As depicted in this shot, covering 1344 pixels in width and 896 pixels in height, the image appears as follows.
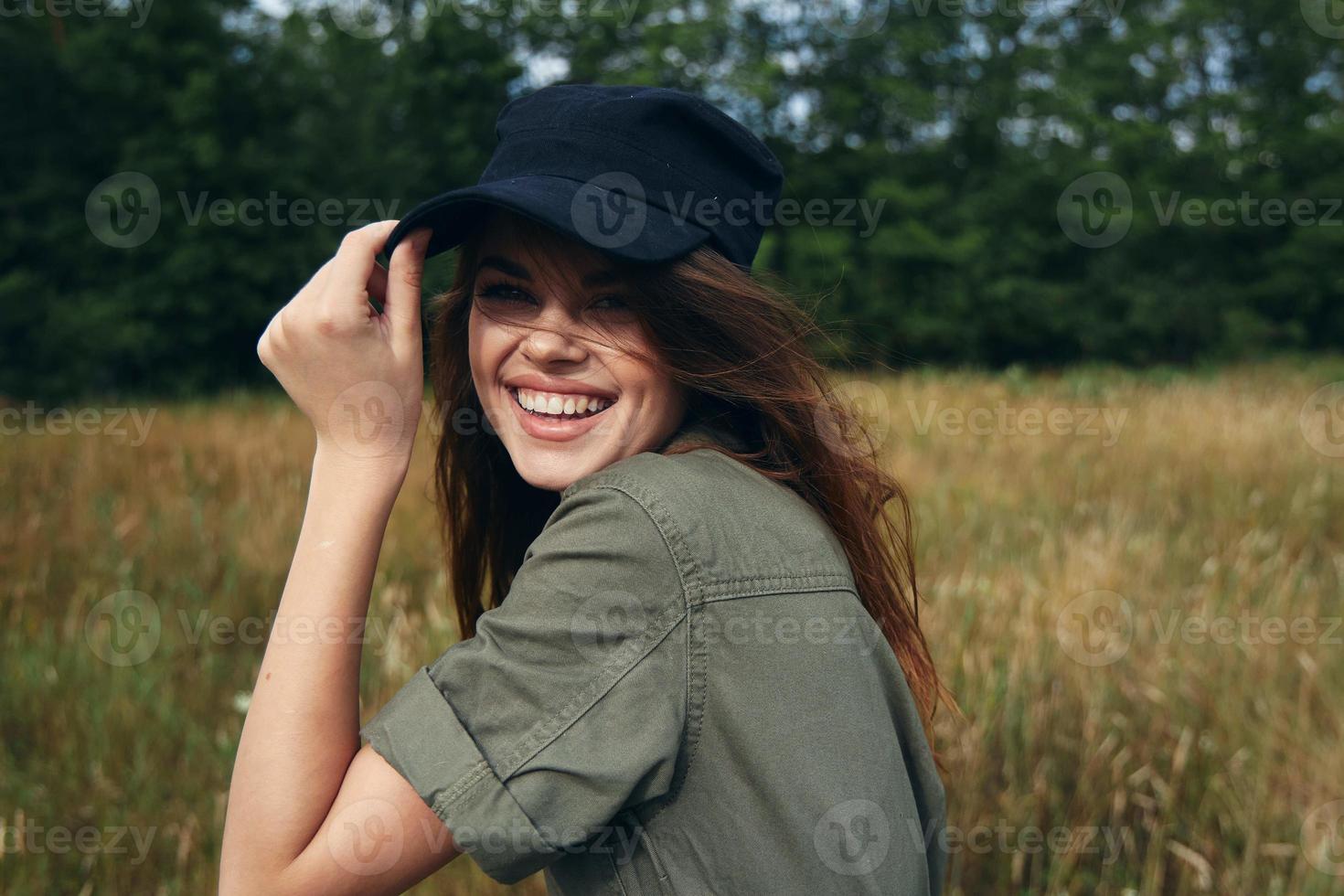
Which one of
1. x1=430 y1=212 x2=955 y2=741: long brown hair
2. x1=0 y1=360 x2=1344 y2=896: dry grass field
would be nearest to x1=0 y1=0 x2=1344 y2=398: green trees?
x1=0 y1=360 x2=1344 y2=896: dry grass field

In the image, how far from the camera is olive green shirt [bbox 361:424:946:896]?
99 cm

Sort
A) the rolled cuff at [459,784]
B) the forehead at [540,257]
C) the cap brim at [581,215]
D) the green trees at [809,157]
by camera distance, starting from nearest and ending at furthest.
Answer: the rolled cuff at [459,784]
the cap brim at [581,215]
the forehead at [540,257]
the green trees at [809,157]

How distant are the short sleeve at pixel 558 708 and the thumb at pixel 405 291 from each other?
0.39m

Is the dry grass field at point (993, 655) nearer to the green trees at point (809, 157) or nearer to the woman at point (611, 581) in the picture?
the woman at point (611, 581)

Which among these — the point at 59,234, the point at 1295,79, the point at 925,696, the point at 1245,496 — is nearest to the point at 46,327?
the point at 59,234

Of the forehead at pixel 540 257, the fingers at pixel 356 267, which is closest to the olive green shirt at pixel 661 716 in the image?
the forehead at pixel 540 257

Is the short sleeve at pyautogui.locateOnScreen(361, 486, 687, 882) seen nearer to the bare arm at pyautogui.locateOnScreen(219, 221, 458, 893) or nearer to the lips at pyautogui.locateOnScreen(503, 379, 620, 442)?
the bare arm at pyautogui.locateOnScreen(219, 221, 458, 893)

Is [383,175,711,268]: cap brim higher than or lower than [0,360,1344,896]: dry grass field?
higher

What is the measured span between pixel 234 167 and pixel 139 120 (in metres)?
1.47

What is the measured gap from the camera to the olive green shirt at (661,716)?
3.24 ft

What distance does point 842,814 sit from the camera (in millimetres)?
1103

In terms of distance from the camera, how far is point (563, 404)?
1.32 metres

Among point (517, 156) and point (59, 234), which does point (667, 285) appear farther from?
point (59, 234)

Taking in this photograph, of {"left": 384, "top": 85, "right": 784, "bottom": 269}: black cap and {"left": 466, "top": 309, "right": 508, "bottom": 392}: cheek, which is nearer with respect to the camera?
{"left": 384, "top": 85, "right": 784, "bottom": 269}: black cap
